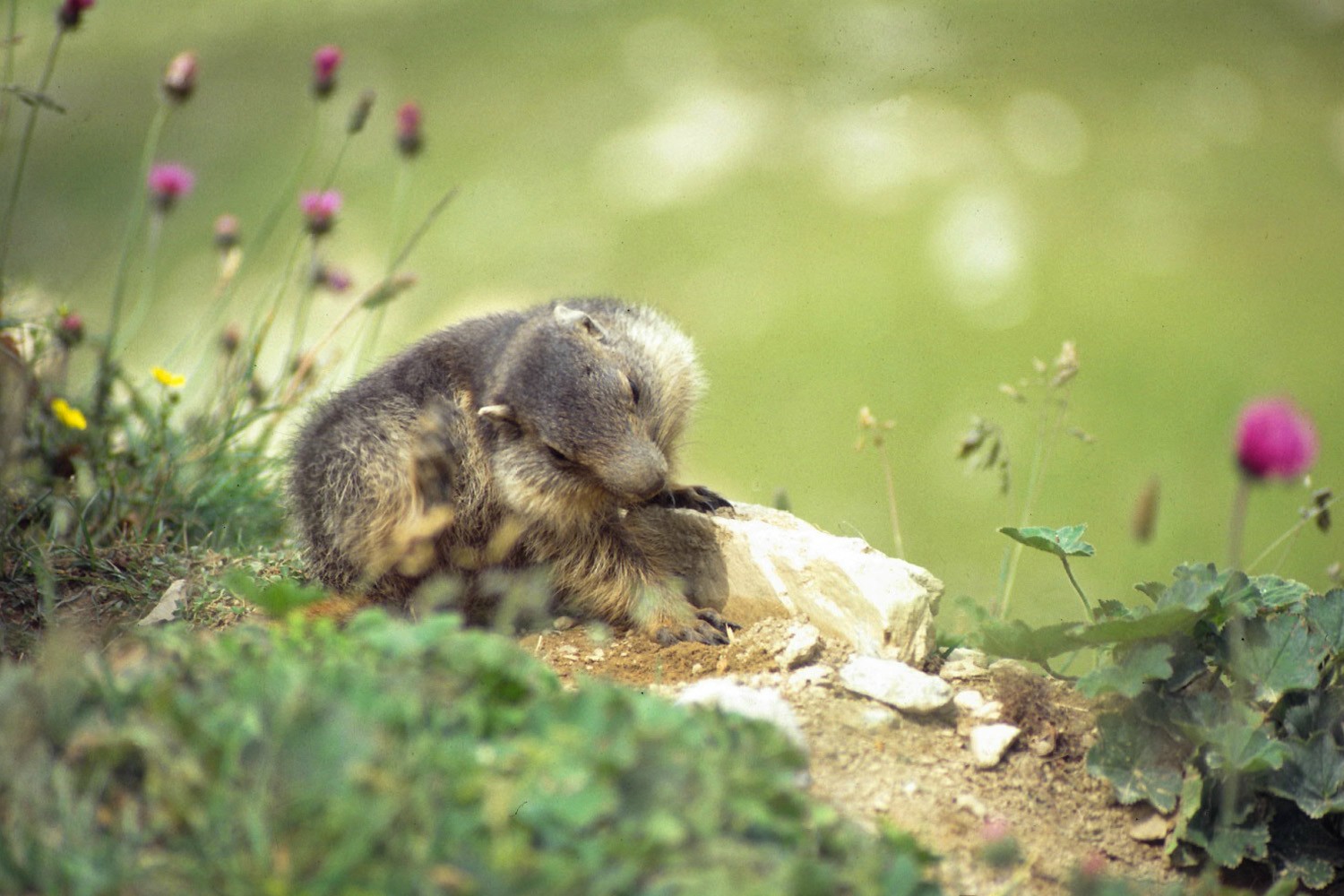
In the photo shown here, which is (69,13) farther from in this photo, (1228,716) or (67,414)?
(1228,716)

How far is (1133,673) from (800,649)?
97cm

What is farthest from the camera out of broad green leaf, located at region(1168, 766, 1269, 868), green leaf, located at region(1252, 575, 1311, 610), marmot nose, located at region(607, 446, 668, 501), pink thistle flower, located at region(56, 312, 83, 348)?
pink thistle flower, located at region(56, 312, 83, 348)

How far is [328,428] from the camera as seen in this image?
13.4 feet

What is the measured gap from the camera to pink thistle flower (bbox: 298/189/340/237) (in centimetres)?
511

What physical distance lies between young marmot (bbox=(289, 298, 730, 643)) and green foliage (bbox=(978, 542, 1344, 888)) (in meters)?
1.34

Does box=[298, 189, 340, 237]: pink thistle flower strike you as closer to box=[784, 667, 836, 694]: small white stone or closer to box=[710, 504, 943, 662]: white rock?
box=[710, 504, 943, 662]: white rock

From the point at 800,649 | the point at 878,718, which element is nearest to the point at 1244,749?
the point at 878,718

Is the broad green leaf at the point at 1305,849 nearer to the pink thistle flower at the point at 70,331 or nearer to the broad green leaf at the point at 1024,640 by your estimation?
the broad green leaf at the point at 1024,640

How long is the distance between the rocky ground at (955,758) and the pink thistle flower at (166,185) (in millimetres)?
2936

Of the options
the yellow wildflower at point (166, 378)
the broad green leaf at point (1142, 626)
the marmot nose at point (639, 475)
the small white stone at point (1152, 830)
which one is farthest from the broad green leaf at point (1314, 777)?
the yellow wildflower at point (166, 378)

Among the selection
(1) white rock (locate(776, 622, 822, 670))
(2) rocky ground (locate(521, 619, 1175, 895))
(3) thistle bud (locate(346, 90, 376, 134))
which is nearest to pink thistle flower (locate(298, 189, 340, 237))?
(3) thistle bud (locate(346, 90, 376, 134))

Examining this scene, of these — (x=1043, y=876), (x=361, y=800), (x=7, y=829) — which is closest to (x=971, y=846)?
(x=1043, y=876)

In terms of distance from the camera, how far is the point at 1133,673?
2969 millimetres

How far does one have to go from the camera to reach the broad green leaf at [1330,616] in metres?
3.06
